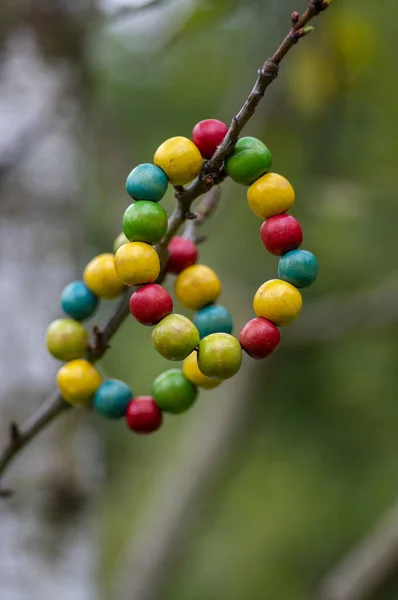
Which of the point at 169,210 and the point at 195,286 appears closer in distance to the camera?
the point at 195,286

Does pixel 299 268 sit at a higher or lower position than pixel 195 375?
higher

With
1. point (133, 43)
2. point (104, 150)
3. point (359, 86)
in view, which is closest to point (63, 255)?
point (104, 150)

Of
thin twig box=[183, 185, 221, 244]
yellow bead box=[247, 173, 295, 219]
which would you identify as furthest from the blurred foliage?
yellow bead box=[247, 173, 295, 219]

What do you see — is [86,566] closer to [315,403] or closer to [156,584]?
[156,584]

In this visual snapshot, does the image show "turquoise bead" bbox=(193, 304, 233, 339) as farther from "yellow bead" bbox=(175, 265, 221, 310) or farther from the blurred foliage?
the blurred foliage

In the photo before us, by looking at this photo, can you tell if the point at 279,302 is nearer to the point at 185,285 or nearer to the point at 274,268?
the point at 185,285

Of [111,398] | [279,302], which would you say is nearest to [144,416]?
[111,398]

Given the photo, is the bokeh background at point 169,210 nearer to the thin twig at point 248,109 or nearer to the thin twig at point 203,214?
the thin twig at point 203,214

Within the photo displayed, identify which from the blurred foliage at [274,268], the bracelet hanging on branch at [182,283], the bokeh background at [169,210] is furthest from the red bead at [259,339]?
the blurred foliage at [274,268]
